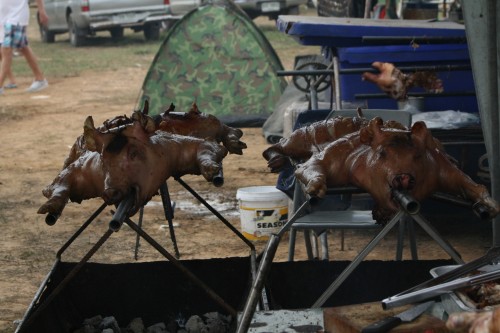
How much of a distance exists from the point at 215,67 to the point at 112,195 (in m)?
8.40

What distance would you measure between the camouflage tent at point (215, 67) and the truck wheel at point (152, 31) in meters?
11.2

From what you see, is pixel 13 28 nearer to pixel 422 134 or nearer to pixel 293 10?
pixel 293 10

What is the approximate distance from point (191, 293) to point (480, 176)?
2.51 meters

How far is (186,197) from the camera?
8828 millimetres

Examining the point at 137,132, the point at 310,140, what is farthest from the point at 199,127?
the point at 137,132

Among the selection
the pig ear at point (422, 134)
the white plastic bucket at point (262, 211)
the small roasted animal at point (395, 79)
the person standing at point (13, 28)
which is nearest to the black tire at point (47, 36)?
the person standing at point (13, 28)

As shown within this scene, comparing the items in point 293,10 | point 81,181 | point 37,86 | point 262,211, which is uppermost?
point 81,181

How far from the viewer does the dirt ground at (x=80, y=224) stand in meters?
6.87

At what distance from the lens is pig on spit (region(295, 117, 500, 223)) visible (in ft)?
11.9

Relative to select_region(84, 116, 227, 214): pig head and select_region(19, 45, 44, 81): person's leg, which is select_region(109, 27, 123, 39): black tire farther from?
select_region(84, 116, 227, 214): pig head

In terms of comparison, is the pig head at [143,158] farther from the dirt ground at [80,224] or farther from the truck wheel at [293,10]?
the truck wheel at [293,10]

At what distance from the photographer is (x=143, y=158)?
392 cm

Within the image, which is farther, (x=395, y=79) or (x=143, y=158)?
(x=395, y=79)

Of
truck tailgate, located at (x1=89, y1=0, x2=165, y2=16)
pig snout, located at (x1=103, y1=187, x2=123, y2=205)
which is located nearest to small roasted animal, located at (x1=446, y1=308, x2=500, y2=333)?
pig snout, located at (x1=103, y1=187, x2=123, y2=205)
